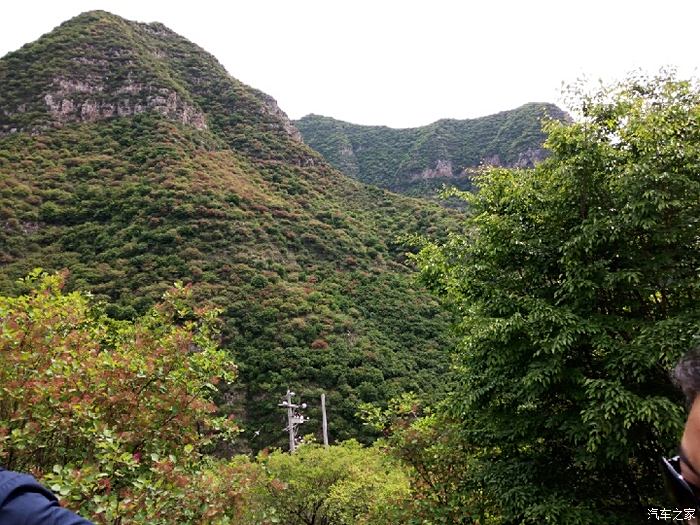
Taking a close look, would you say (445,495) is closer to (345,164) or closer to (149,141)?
(149,141)

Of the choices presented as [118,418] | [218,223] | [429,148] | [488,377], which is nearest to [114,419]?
[118,418]

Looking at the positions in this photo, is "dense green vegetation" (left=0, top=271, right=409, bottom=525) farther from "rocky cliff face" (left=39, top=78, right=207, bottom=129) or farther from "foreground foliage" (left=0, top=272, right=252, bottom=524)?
"rocky cliff face" (left=39, top=78, right=207, bottom=129)

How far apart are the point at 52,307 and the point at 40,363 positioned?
4.65 feet

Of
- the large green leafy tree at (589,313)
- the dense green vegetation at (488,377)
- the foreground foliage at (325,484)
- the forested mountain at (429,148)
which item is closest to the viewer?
the dense green vegetation at (488,377)

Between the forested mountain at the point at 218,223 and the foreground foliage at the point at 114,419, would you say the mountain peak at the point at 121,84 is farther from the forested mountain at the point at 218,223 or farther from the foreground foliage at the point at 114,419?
the foreground foliage at the point at 114,419

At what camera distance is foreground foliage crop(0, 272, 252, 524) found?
11.6ft

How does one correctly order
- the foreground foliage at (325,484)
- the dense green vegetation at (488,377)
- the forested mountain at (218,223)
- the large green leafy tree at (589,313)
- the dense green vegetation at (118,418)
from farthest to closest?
the forested mountain at (218,223), the foreground foliage at (325,484), the large green leafy tree at (589,313), the dense green vegetation at (488,377), the dense green vegetation at (118,418)

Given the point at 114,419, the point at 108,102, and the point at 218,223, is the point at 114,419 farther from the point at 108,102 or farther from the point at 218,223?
the point at 108,102

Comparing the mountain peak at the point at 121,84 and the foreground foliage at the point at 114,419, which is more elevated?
the mountain peak at the point at 121,84

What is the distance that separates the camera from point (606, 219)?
18.4ft

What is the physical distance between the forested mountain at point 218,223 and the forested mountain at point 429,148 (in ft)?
119

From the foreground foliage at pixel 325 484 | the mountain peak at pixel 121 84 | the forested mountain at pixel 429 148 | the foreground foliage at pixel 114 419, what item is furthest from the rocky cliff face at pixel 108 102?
the foreground foliage at pixel 114 419

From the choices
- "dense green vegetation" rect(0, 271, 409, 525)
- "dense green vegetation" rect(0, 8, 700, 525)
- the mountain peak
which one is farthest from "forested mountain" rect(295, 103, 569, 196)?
"dense green vegetation" rect(0, 271, 409, 525)

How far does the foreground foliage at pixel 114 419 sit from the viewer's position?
3.54 metres
